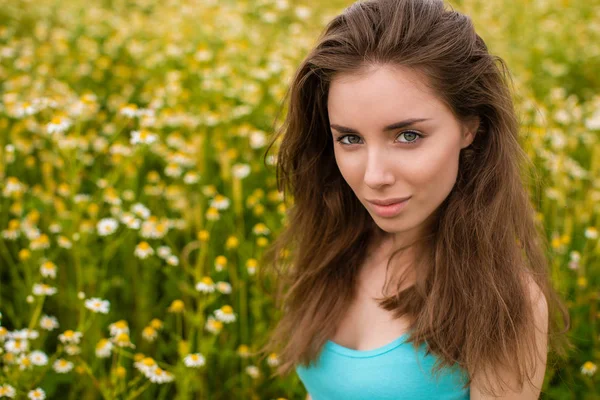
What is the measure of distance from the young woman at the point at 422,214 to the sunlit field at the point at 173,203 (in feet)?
0.77

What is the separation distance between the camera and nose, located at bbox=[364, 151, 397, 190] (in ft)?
4.04

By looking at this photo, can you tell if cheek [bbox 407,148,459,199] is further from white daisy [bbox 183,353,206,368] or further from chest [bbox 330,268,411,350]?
white daisy [bbox 183,353,206,368]

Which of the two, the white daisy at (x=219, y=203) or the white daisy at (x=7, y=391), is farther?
the white daisy at (x=219, y=203)

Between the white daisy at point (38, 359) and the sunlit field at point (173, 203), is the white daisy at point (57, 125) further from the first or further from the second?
the white daisy at point (38, 359)

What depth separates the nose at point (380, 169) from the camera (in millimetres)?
1232

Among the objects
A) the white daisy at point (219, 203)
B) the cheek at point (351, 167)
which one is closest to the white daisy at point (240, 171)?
the white daisy at point (219, 203)

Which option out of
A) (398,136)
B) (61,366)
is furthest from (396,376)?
(61,366)

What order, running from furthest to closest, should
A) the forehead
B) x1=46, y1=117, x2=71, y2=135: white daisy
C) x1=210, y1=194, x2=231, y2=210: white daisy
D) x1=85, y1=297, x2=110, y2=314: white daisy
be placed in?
x1=210, y1=194, x2=231, y2=210: white daisy, x1=46, y1=117, x2=71, y2=135: white daisy, x1=85, y1=297, x2=110, y2=314: white daisy, the forehead

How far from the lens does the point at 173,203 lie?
2477mm

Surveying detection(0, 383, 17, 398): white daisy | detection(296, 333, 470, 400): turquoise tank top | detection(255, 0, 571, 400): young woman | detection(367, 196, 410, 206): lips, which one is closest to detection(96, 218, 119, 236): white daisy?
detection(0, 383, 17, 398): white daisy

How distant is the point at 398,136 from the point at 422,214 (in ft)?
0.50

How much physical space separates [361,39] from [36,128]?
1.81 metres

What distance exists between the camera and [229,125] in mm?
2812

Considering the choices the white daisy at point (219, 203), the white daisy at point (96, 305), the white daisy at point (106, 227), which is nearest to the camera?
the white daisy at point (96, 305)
